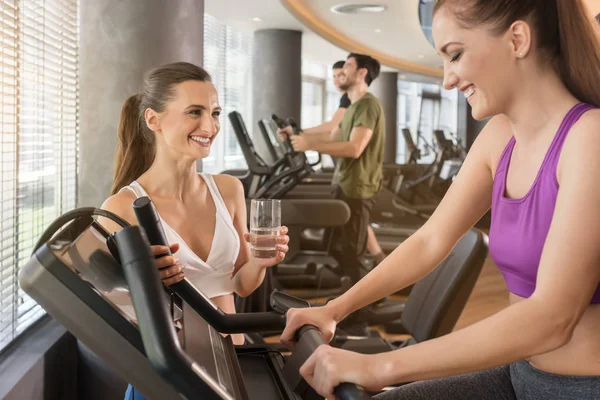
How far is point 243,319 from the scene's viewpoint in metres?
1.08

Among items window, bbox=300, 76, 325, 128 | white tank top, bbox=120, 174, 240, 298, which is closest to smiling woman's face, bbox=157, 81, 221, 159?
white tank top, bbox=120, 174, 240, 298

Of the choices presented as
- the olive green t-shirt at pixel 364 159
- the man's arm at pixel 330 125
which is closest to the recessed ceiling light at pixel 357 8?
the man's arm at pixel 330 125

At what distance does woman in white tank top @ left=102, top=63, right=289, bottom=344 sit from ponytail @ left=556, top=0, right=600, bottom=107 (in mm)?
984

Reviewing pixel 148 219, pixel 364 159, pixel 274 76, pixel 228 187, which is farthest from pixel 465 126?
pixel 148 219

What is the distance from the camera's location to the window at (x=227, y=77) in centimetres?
693

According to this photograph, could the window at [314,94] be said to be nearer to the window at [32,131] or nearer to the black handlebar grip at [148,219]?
the window at [32,131]

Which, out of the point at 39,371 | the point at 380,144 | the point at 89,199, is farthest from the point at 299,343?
the point at 380,144

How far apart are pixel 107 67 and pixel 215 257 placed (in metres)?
1.10

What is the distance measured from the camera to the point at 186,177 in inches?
72.4

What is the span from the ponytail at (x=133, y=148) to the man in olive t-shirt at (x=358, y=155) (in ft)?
7.16

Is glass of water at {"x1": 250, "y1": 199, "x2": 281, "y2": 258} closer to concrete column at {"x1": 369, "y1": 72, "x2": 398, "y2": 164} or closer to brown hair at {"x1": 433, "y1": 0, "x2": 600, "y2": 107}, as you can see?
brown hair at {"x1": 433, "y1": 0, "x2": 600, "y2": 107}

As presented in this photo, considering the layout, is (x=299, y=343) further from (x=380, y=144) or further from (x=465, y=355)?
(x=380, y=144)

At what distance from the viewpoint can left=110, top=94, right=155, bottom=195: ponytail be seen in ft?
6.07

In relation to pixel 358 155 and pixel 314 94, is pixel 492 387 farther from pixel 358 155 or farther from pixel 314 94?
pixel 314 94
